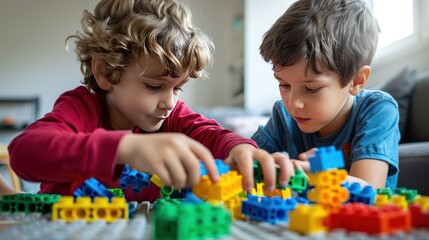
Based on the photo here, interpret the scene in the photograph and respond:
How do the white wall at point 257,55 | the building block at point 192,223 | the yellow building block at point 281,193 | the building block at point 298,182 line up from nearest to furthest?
the building block at point 192,223 < the building block at point 298,182 < the yellow building block at point 281,193 < the white wall at point 257,55

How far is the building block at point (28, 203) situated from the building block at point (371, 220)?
0.44 meters

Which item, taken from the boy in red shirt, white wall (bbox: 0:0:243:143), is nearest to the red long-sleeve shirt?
the boy in red shirt

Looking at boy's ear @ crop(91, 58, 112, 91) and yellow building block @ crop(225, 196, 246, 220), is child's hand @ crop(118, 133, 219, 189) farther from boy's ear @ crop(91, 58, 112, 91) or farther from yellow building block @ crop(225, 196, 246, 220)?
boy's ear @ crop(91, 58, 112, 91)

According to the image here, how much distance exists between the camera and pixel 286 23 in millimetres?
1219

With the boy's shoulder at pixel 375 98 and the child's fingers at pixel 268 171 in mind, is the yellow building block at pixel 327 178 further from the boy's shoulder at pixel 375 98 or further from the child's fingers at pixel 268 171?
the boy's shoulder at pixel 375 98

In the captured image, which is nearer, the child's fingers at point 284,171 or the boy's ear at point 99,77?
the child's fingers at point 284,171

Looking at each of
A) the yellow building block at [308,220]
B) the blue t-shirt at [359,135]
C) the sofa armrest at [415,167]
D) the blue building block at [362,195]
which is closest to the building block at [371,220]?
the yellow building block at [308,220]

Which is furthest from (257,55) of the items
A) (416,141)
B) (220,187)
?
(220,187)

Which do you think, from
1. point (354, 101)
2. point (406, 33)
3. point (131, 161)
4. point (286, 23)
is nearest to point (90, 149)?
point (131, 161)

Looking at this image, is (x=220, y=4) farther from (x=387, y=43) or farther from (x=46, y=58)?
(x=387, y=43)

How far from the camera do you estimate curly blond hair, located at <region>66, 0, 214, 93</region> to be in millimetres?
1080

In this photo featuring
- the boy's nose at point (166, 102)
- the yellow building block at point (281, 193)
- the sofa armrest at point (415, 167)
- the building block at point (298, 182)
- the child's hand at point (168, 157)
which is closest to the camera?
the child's hand at point (168, 157)

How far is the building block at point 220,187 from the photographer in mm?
636

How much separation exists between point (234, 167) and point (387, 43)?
2.45 metres
